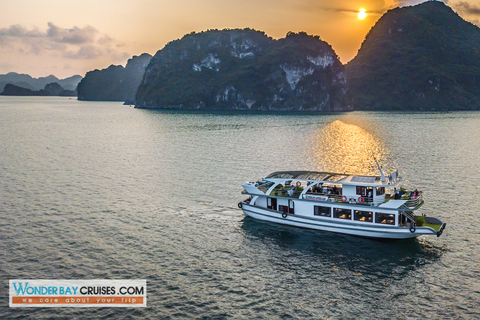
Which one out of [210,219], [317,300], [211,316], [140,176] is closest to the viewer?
[211,316]

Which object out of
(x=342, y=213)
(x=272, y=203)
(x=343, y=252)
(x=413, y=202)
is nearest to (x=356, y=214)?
(x=342, y=213)

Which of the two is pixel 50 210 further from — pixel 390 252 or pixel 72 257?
pixel 390 252

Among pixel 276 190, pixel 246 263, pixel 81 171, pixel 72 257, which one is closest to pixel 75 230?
pixel 72 257

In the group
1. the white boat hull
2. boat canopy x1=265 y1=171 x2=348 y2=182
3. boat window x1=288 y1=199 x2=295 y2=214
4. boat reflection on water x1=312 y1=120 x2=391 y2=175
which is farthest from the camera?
boat reflection on water x1=312 y1=120 x2=391 y2=175

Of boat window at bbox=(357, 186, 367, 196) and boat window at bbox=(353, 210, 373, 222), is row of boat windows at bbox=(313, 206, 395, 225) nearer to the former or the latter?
boat window at bbox=(353, 210, 373, 222)

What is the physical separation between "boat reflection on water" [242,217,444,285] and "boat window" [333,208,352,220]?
2295mm

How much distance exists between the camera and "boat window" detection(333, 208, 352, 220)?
146 ft

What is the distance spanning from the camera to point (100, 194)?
59.8m

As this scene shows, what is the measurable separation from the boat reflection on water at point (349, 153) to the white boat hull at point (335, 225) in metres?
33.0

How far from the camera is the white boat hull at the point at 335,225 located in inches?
1628

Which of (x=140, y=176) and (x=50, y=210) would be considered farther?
(x=140, y=176)

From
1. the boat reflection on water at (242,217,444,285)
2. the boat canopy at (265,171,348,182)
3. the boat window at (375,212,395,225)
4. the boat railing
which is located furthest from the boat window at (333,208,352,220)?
the boat railing

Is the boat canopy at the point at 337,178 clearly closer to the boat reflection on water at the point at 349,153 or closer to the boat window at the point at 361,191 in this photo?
the boat window at the point at 361,191

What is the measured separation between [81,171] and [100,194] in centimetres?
1957
